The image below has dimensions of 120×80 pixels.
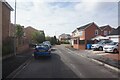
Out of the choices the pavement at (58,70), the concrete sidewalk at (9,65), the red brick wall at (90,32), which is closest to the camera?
the pavement at (58,70)

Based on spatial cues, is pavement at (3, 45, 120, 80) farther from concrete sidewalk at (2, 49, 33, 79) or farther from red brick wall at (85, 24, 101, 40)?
red brick wall at (85, 24, 101, 40)

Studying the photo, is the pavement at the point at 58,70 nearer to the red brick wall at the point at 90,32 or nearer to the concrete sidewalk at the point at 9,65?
the concrete sidewalk at the point at 9,65

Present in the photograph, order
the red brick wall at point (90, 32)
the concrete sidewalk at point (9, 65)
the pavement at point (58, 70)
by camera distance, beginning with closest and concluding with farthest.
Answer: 1. the pavement at point (58, 70)
2. the concrete sidewalk at point (9, 65)
3. the red brick wall at point (90, 32)

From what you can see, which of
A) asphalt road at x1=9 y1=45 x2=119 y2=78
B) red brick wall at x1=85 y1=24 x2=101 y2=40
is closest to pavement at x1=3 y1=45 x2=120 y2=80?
asphalt road at x1=9 y1=45 x2=119 y2=78

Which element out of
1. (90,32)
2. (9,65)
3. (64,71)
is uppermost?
(90,32)

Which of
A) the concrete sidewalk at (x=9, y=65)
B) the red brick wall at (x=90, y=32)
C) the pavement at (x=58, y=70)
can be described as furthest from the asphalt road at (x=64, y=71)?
the red brick wall at (x=90, y=32)

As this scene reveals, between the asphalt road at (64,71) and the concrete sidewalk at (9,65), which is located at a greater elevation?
the concrete sidewalk at (9,65)

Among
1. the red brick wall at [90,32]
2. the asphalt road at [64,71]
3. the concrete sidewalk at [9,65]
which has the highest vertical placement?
the red brick wall at [90,32]

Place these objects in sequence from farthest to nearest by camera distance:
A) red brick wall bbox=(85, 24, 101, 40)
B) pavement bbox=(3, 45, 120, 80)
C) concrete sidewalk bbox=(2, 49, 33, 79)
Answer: red brick wall bbox=(85, 24, 101, 40) → concrete sidewalk bbox=(2, 49, 33, 79) → pavement bbox=(3, 45, 120, 80)

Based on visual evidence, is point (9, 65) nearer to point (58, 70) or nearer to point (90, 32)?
point (58, 70)

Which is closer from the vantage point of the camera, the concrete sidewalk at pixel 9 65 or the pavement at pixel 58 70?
the pavement at pixel 58 70

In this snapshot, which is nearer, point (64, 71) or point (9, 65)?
point (64, 71)

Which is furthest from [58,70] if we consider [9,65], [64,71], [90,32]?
[90,32]

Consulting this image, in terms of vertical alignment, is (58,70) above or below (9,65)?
below
